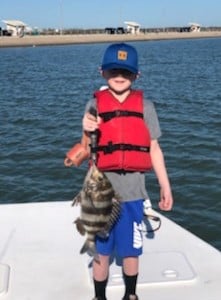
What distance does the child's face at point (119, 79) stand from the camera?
3568 millimetres

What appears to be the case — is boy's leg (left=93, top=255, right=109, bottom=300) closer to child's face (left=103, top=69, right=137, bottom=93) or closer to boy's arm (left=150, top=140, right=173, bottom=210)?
boy's arm (left=150, top=140, right=173, bottom=210)

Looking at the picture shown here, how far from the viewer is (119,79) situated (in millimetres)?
3584

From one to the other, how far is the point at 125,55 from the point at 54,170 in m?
7.55

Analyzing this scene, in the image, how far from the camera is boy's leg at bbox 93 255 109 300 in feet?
12.5

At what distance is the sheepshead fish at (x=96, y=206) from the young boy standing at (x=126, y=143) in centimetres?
17

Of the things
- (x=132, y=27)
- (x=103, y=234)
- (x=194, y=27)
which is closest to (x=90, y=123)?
(x=103, y=234)

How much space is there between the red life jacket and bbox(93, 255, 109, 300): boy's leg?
2.36 ft

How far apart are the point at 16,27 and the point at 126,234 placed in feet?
357

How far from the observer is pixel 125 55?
3504 mm

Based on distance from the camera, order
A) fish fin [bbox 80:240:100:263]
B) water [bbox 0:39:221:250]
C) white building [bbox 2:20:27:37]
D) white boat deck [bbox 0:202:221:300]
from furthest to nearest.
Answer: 1. white building [bbox 2:20:27:37]
2. water [bbox 0:39:221:250]
3. white boat deck [bbox 0:202:221:300]
4. fish fin [bbox 80:240:100:263]

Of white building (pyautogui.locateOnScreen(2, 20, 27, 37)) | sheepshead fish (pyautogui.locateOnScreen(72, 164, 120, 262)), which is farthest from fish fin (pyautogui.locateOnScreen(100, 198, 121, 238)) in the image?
white building (pyautogui.locateOnScreen(2, 20, 27, 37))

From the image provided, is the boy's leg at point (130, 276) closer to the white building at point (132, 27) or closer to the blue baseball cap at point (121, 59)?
the blue baseball cap at point (121, 59)

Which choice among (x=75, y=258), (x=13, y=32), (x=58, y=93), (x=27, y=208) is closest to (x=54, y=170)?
(x=27, y=208)

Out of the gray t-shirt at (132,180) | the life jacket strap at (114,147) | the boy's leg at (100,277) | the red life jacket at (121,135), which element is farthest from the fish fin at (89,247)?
the life jacket strap at (114,147)
